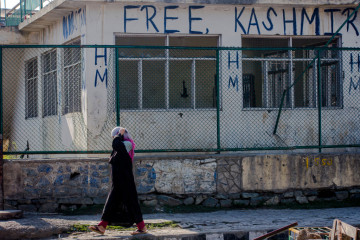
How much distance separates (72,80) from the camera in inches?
551

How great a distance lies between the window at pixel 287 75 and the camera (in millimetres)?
13805

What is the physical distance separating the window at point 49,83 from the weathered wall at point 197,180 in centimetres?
453

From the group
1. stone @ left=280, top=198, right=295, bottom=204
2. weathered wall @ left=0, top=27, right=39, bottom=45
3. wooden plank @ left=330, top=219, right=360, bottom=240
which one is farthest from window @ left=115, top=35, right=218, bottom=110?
wooden plank @ left=330, top=219, right=360, bottom=240

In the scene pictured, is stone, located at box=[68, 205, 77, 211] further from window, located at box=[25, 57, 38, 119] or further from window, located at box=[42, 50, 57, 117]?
window, located at box=[25, 57, 38, 119]

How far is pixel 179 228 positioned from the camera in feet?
31.0

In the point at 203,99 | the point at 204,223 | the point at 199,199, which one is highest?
the point at 203,99

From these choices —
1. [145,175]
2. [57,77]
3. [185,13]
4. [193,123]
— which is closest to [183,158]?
[145,175]

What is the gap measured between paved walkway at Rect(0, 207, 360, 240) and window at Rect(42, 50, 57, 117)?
17.5 feet

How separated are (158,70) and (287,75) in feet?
9.98

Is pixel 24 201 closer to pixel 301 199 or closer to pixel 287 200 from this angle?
pixel 287 200

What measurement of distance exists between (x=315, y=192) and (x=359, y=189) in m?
0.95

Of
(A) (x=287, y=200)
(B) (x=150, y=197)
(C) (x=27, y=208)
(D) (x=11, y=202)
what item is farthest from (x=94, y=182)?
(A) (x=287, y=200)

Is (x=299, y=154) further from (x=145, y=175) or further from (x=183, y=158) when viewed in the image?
(x=145, y=175)

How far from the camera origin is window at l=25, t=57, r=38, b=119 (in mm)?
16475
